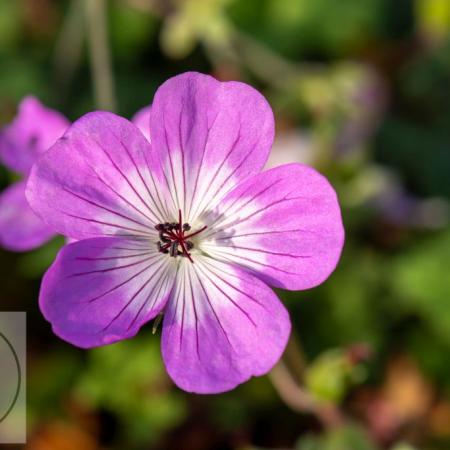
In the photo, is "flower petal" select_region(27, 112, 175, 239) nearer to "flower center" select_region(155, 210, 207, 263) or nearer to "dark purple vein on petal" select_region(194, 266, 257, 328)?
"flower center" select_region(155, 210, 207, 263)

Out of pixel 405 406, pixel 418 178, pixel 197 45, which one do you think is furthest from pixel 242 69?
pixel 405 406

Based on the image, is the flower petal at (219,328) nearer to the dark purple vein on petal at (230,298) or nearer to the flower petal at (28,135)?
the dark purple vein on petal at (230,298)

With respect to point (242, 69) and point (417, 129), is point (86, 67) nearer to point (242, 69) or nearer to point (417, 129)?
point (242, 69)

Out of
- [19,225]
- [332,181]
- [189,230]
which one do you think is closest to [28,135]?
[19,225]

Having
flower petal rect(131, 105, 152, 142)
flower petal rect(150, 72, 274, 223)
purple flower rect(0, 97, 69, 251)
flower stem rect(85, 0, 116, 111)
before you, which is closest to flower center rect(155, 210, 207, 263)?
flower petal rect(150, 72, 274, 223)

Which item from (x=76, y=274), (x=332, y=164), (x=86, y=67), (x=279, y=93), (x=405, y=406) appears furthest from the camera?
(x=86, y=67)

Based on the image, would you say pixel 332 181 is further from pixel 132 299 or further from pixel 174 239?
pixel 132 299
